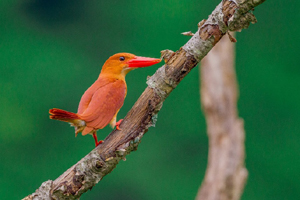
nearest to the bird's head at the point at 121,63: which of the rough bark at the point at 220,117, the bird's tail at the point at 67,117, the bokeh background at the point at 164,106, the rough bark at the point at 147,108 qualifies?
the rough bark at the point at 147,108

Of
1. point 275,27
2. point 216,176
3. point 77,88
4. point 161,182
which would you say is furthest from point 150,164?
point 275,27

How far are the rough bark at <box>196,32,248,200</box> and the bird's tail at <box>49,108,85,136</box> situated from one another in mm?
2479

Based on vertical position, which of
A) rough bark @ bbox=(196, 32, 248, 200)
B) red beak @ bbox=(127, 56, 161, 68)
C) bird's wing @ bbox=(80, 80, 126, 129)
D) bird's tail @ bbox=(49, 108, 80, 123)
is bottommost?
bird's tail @ bbox=(49, 108, 80, 123)

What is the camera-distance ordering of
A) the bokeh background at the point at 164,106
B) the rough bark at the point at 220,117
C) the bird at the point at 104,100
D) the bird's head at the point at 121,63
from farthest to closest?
1. the bokeh background at the point at 164,106
2. the rough bark at the point at 220,117
3. the bird's head at the point at 121,63
4. the bird at the point at 104,100

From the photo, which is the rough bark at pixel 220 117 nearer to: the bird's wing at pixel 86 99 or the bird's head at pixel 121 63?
the bird's head at pixel 121 63

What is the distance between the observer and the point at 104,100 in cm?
173

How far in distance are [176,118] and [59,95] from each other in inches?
50.8

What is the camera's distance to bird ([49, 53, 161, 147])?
65.2 inches

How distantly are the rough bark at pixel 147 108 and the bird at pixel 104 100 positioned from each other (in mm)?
57

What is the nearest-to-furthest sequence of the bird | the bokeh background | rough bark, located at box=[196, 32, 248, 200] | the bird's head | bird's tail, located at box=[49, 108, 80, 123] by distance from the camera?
bird's tail, located at box=[49, 108, 80, 123]
the bird
the bird's head
rough bark, located at box=[196, 32, 248, 200]
the bokeh background

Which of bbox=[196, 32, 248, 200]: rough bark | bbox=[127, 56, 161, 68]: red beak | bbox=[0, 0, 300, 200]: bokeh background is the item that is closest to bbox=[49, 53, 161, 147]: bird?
bbox=[127, 56, 161, 68]: red beak

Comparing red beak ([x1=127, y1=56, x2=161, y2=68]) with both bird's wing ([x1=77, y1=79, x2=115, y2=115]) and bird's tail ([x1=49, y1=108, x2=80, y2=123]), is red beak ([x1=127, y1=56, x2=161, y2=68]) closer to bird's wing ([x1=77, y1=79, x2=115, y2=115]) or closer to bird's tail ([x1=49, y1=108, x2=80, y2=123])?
bird's wing ([x1=77, y1=79, x2=115, y2=115])

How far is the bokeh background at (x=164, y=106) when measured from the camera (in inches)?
218

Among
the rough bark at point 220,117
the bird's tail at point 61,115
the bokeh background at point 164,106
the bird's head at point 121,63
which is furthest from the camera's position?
the bokeh background at point 164,106
